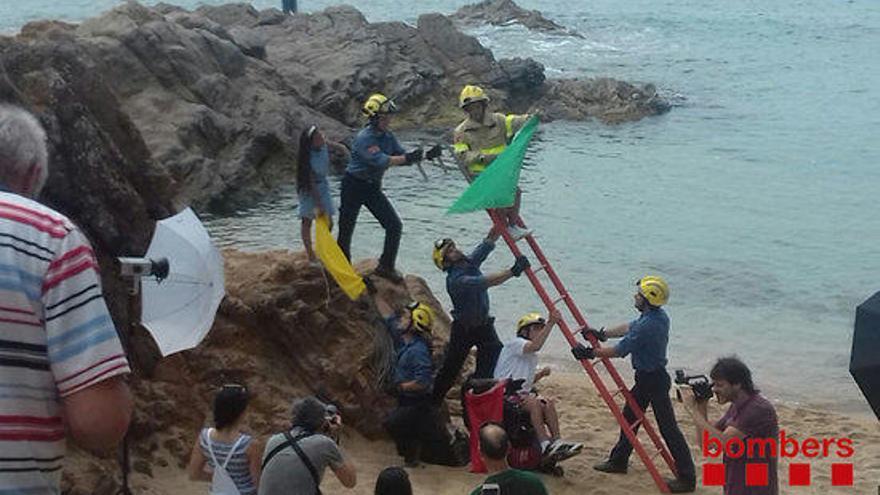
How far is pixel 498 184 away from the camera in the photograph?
10.2m

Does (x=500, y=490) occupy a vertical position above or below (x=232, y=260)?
above

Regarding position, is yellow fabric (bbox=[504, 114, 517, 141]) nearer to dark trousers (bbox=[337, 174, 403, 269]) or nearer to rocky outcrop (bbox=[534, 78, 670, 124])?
dark trousers (bbox=[337, 174, 403, 269])

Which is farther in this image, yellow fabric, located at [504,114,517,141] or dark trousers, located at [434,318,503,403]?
yellow fabric, located at [504,114,517,141]

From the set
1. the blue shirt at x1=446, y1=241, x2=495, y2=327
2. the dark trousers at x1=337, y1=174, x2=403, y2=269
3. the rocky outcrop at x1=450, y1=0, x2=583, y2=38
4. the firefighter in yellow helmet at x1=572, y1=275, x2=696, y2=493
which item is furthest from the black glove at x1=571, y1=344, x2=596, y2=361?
the rocky outcrop at x1=450, y1=0, x2=583, y2=38

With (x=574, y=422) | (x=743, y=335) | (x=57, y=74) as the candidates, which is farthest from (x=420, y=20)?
(x=57, y=74)

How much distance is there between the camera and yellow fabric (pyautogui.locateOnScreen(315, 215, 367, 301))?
10.6 meters

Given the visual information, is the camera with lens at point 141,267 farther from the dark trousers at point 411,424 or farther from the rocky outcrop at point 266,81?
the rocky outcrop at point 266,81

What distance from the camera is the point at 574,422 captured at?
12773mm

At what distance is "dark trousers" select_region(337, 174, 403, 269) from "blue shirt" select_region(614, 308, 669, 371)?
2.59 metres

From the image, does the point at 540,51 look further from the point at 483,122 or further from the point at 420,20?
the point at 483,122

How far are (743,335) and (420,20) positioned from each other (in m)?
21.3

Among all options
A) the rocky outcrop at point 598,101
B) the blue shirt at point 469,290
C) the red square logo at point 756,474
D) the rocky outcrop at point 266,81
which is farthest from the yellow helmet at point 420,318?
the rocky outcrop at point 598,101

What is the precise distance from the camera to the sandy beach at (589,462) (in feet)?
31.2

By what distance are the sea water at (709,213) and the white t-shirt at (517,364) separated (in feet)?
18.7
